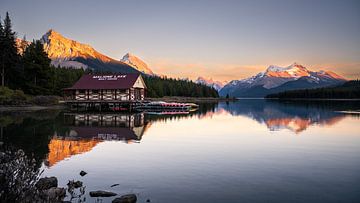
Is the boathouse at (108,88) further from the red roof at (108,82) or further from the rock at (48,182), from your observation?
the rock at (48,182)

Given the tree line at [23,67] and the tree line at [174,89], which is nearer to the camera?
the tree line at [23,67]

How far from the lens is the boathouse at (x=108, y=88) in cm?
6894

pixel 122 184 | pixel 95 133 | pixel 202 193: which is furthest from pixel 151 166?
pixel 95 133

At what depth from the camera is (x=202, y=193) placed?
12.2 m

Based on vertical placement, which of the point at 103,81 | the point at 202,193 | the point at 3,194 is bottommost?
the point at 202,193

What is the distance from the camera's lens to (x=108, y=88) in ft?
226

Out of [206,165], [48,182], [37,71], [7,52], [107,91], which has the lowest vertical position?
[206,165]

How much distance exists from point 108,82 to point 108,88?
2292 mm

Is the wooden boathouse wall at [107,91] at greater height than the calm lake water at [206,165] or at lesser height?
greater

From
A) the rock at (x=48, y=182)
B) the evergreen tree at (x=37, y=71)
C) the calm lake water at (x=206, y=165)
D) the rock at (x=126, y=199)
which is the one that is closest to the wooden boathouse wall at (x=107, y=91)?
the evergreen tree at (x=37, y=71)

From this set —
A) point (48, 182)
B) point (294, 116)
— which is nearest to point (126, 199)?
point (48, 182)

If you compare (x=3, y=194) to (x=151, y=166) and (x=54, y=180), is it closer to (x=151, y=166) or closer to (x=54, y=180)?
(x=54, y=180)

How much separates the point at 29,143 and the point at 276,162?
16.5 meters

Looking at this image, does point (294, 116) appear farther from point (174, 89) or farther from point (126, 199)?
point (174, 89)
